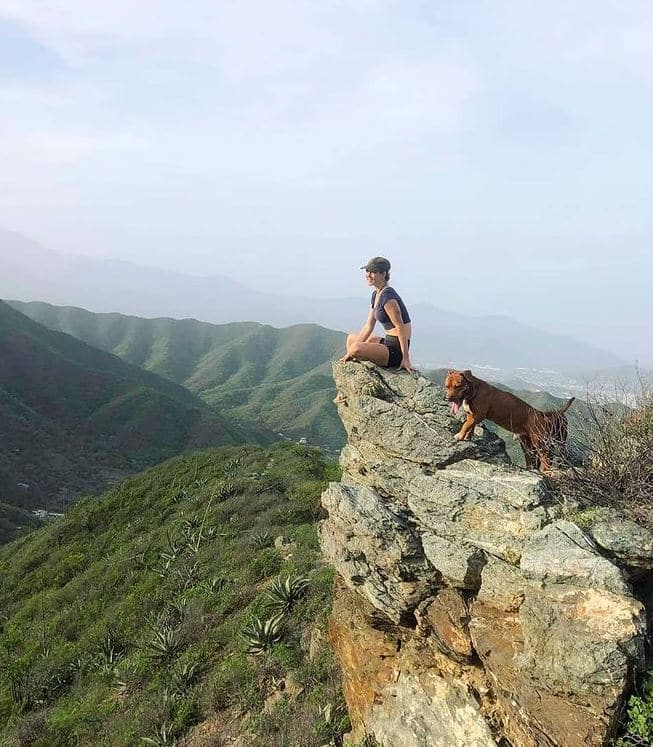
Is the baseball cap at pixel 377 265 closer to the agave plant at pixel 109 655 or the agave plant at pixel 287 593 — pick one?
the agave plant at pixel 287 593

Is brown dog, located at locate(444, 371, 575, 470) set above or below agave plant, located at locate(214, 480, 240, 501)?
above

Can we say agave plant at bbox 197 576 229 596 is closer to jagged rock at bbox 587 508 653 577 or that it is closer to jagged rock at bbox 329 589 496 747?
jagged rock at bbox 329 589 496 747

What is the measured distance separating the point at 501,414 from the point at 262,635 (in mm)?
5614

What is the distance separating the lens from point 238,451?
2619cm

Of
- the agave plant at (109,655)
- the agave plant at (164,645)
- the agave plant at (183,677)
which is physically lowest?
the agave plant at (109,655)

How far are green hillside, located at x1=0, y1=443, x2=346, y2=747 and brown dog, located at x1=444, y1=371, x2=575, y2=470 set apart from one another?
4222mm

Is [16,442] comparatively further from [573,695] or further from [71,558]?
[573,695]

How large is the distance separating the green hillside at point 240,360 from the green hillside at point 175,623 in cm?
5227

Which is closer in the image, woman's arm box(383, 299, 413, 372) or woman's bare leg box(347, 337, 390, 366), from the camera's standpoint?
woman's arm box(383, 299, 413, 372)

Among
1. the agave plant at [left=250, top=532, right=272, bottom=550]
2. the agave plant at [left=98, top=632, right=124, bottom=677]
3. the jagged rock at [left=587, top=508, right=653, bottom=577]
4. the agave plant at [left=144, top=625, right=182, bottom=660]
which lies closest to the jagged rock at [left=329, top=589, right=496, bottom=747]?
the jagged rock at [left=587, top=508, right=653, bottom=577]

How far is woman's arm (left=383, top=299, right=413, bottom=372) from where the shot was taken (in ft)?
22.3

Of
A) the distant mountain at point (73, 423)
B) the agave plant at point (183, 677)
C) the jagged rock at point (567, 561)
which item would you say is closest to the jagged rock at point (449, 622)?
the jagged rock at point (567, 561)

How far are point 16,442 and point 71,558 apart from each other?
33.8 metres

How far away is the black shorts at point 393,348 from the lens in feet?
23.2
